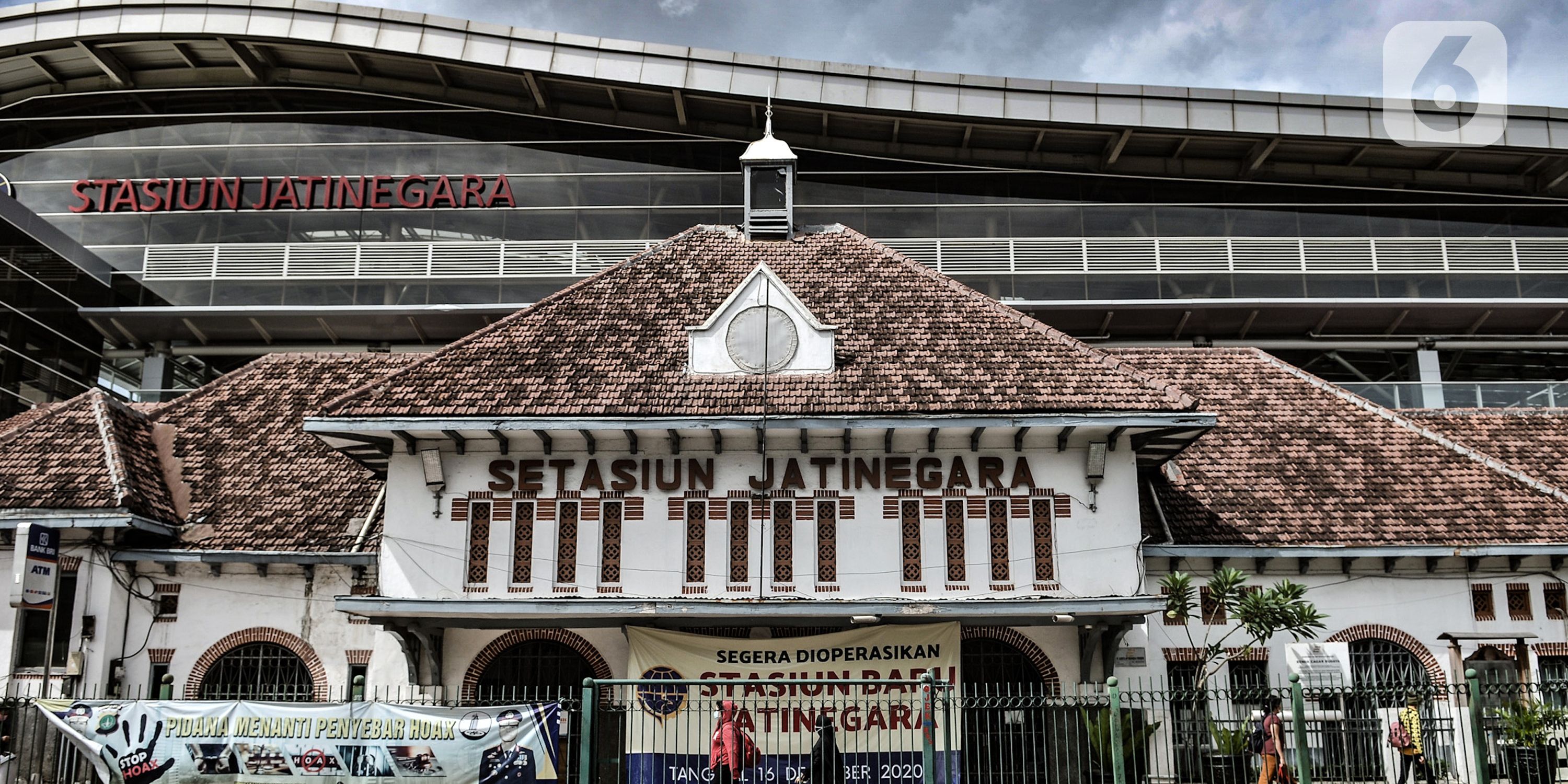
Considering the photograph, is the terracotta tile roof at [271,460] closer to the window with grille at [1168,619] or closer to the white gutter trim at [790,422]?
the white gutter trim at [790,422]

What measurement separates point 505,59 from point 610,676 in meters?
21.4

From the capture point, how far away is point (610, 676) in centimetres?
1984

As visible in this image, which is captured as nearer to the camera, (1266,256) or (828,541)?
(828,541)

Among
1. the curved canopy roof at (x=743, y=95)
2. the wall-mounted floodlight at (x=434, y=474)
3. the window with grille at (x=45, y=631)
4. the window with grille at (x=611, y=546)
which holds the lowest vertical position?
the window with grille at (x=45, y=631)

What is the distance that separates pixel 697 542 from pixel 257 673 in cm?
779

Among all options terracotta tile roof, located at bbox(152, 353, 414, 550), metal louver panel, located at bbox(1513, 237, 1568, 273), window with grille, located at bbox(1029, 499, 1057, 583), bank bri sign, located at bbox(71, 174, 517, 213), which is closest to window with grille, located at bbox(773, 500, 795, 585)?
window with grille, located at bbox(1029, 499, 1057, 583)

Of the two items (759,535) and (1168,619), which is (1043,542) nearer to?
(1168,619)

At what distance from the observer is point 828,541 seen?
19.7 meters

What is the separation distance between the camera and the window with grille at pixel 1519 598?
70.5 ft

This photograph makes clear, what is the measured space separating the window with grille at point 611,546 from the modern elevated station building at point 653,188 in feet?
52.1

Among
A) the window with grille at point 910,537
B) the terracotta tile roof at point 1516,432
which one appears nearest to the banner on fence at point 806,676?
the window with grille at point 910,537

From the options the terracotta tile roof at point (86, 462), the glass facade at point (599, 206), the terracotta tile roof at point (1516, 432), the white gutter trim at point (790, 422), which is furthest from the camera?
the glass facade at point (599, 206)

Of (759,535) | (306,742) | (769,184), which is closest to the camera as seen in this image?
(306,742)

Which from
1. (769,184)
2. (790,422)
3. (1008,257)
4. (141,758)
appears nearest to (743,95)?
(1008,257)
